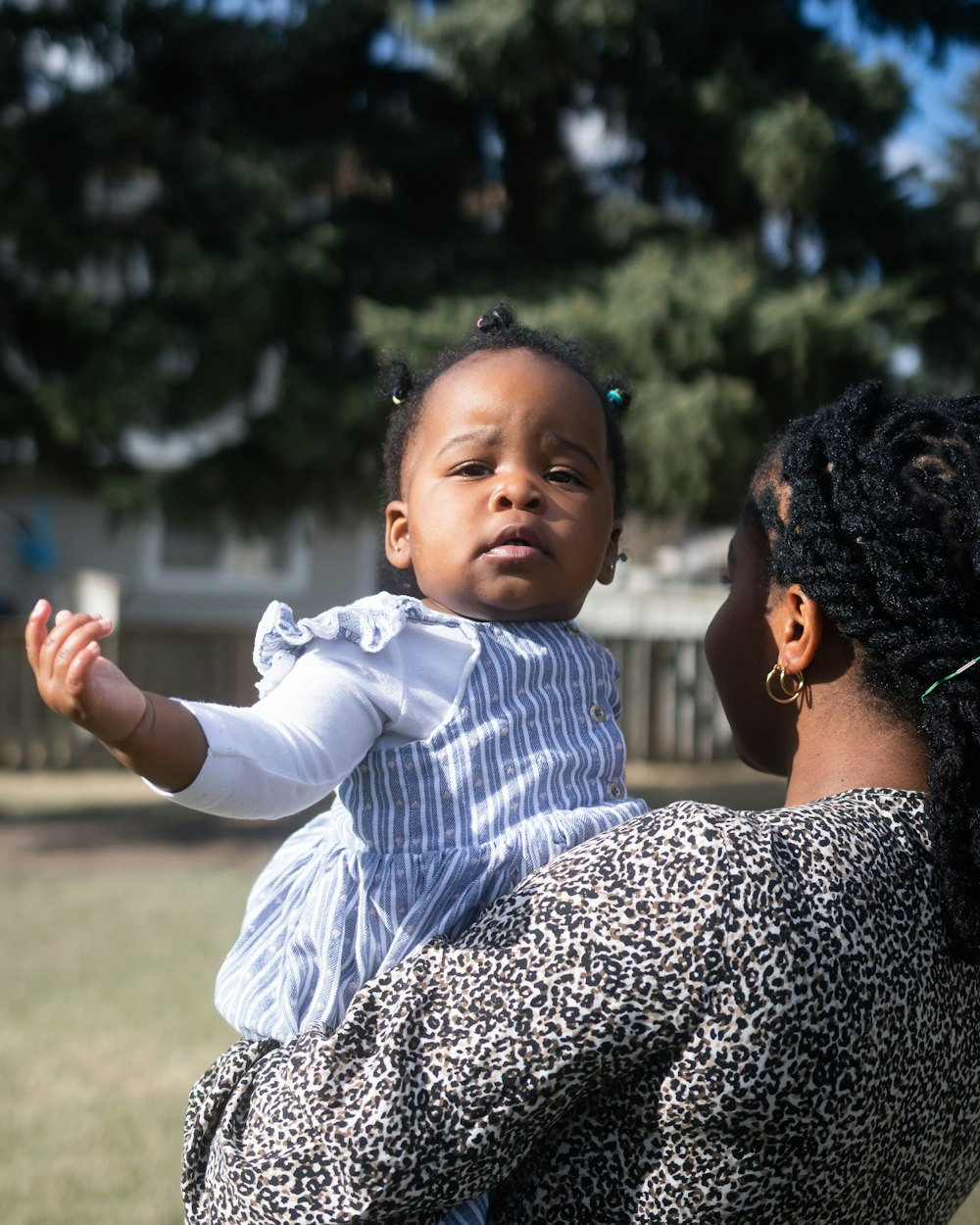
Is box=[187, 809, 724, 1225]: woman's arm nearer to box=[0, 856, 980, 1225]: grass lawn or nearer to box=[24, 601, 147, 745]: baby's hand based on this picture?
box=[24, 601, 147, 745]: baby's hand

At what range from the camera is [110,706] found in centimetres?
146

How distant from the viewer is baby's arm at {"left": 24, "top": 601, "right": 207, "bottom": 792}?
145 centimetres

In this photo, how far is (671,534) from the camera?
1808cm

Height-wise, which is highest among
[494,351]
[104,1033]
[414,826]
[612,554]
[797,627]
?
[494,351]

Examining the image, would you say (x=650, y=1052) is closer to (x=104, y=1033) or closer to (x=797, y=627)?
(x=797, y=627)

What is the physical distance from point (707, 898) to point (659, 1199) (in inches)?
13.4

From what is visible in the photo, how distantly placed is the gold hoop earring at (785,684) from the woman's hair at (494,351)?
0.54m

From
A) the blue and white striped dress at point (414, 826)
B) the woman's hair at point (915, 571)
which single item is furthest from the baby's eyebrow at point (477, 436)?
the woman's hair at point (915, 571)

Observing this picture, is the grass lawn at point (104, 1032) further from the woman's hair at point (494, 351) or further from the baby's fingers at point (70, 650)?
the baby's fingers at point (70, 650)

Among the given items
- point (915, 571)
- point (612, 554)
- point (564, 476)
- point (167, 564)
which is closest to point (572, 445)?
point (564, 476)

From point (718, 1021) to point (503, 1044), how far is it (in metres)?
0.23

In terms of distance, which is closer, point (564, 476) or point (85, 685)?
point (85, 685)

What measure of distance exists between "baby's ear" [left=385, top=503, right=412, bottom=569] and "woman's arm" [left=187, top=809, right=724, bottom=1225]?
0.83 metres

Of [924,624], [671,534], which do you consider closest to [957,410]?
[924,624]
